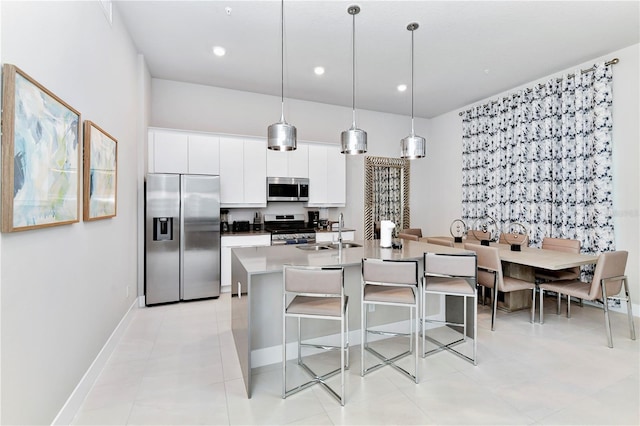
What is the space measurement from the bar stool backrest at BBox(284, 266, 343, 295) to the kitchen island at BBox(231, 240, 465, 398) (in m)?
0.19

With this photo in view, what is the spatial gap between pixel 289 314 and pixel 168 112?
13.2 feet

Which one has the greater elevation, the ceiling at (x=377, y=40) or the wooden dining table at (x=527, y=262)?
the ceiling at (x=377, y=40)

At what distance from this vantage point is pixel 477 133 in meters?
5.53

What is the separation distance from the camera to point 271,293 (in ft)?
8.49

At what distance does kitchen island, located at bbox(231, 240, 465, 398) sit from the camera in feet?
7.35

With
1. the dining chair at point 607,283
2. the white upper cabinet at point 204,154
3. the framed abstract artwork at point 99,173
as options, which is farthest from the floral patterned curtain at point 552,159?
the framed abstract artwork at point 99,173

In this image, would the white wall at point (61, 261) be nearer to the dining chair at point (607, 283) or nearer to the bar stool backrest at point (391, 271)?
the bar stool backrest at point (391, 271)

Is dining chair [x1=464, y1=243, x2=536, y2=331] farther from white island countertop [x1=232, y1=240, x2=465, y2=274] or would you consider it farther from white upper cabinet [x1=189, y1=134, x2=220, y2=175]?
white upper cabinet [x1=189, y1=134, x2=220, y2=175]

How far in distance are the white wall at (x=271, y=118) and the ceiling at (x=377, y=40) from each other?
21cm

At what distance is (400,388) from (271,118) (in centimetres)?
449

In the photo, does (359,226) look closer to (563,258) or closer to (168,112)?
(563,258)

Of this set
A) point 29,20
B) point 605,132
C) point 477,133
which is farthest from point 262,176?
point 605,132

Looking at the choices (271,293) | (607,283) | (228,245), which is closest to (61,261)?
(271,293)

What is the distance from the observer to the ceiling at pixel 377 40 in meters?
2.99
